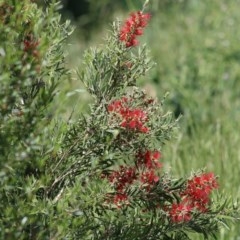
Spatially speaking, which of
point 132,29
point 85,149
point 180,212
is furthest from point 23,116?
point 180,212

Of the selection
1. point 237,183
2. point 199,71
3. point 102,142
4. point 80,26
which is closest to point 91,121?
point 102,142

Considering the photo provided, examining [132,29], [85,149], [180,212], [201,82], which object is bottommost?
[201,82]

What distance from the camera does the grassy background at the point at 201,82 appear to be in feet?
17.5

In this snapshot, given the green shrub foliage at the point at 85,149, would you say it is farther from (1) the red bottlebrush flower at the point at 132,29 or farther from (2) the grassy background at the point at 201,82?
(2) the grassy background at the point at 201,82

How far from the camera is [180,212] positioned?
3.10 m

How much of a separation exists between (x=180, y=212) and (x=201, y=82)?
173 inches

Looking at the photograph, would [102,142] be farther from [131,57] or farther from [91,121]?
[131,57]

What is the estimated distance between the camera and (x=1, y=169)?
108 inches

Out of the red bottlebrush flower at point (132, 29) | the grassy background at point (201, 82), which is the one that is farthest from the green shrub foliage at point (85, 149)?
the grassy background at point (201, 82)

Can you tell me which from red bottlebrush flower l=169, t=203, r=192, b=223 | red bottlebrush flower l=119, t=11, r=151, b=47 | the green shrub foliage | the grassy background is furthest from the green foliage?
the grassy background

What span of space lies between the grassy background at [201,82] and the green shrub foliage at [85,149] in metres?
1.31

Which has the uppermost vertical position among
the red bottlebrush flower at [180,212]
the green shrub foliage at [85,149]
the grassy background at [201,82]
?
the green shrub foliage at [85,149]

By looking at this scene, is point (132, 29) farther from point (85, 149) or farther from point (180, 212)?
point (180, 212)

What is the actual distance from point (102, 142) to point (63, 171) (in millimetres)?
190
